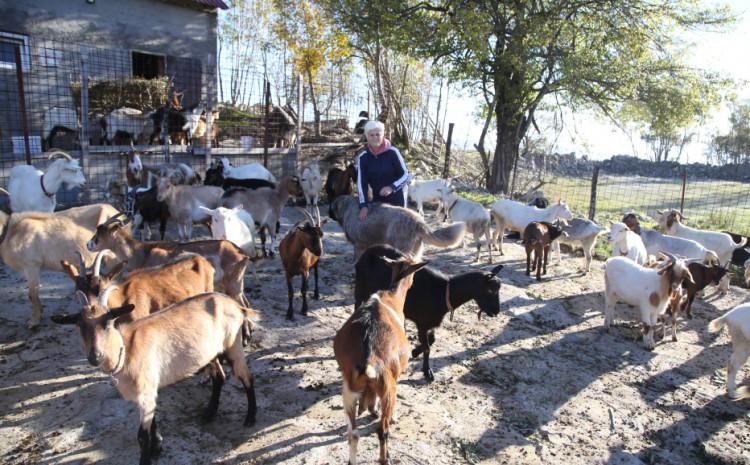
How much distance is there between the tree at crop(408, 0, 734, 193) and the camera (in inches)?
497

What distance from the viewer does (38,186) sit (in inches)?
287

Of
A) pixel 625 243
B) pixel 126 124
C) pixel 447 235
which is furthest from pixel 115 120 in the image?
pixel 625 243

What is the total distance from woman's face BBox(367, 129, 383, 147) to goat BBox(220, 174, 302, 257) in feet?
9.78

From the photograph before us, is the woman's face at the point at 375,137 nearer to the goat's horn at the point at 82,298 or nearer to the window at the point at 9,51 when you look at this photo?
the goat's horn at the point at 82,298

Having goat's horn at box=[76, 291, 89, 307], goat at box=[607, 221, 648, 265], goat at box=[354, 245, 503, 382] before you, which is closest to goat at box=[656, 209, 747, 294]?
goat at box=[607, 221, 648, 265]

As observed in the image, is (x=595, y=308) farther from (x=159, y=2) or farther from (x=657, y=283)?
(x=159, y=2)

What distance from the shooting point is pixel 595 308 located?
6.89m

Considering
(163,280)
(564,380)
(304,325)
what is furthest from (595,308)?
(163,280)

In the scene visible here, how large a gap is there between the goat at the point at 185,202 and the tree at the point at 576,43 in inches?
347

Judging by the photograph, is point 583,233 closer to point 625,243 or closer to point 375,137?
point 625,243

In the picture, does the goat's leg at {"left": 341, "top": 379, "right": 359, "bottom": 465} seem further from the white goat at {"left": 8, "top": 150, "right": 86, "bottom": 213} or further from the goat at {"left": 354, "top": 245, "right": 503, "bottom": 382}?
the white goat at {"left": 8, "top": 150, "right": 86, "bottom": 213}

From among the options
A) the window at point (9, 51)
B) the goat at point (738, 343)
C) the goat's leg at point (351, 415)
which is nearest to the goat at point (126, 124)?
the window at point (9, 51)

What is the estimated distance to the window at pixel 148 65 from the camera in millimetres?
14555

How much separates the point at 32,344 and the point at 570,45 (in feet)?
46.4
